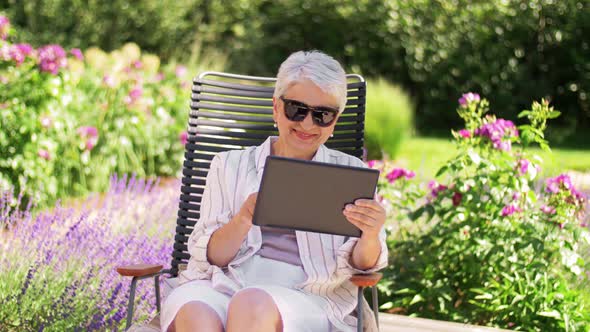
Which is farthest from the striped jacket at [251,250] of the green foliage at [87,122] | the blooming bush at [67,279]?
the green foliage at [87,122]

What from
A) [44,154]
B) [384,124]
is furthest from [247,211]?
[384,124]

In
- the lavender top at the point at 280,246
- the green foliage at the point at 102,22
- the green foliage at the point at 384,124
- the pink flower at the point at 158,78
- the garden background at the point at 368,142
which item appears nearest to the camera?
the lavender top at the point at 280,246

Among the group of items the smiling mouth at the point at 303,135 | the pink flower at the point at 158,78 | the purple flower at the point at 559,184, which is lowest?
the purple flower at the point at 559,184

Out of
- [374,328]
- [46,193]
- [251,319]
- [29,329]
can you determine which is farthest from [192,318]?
[46,193]

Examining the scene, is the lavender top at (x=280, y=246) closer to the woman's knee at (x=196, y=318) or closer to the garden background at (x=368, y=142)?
the woman's knee at (x=196, y=318)

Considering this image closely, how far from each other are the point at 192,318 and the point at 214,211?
402 mm

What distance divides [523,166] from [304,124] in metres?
1.45

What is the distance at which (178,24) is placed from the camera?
10.8 meters

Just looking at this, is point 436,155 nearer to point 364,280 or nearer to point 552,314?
point 552,314

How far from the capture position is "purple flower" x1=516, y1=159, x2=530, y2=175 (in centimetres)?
361

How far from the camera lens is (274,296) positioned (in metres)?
2.33

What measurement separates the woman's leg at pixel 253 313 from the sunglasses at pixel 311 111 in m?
0.53

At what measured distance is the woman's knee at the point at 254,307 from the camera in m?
2.26

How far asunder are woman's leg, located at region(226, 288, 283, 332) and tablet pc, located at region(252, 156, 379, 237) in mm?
203
